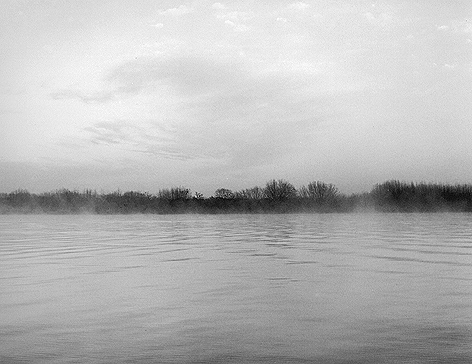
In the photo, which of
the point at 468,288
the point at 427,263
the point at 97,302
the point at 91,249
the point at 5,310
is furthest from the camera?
the point at 91,249

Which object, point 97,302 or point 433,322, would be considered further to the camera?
point 97,302

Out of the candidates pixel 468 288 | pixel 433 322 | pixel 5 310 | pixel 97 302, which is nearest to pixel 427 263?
pixel 468 288

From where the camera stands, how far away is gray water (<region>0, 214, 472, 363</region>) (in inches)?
213

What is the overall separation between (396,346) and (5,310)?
5.12m

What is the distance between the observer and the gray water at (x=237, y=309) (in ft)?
17.8

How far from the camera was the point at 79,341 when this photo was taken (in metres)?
5.89

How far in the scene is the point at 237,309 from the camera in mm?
7656

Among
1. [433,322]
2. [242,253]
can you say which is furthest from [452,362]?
[242,253]

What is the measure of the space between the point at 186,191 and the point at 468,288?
9600 cm

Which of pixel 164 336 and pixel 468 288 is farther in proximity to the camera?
pixel 468 288

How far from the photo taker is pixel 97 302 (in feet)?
27.3

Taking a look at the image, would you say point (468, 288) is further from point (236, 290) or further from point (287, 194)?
point (287, 194)

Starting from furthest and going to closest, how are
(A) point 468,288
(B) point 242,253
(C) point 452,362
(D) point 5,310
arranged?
(B) point 242,253 → (A) point 468,288 → (D) point 5,310 → (C) point 452,362

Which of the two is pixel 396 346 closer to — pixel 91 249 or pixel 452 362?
pixel 452 362
